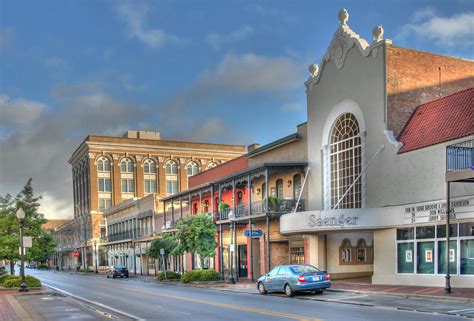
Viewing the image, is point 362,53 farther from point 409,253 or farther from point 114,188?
point 114,188

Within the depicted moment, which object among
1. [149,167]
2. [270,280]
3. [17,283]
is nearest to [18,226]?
[17,283]

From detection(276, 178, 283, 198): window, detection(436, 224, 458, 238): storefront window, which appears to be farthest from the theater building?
detection(276, 178, 283, 198): window

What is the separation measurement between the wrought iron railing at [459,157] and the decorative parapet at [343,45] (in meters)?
8.19

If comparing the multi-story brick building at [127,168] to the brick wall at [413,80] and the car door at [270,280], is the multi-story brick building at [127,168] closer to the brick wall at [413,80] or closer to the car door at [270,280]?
the car door at [270,280]

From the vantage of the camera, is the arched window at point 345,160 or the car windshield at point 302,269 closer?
the car windshield at point 302,269

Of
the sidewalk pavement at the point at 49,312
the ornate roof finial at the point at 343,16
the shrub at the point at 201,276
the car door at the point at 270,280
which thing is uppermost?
→ the ornate roof finial at the point at 343,16

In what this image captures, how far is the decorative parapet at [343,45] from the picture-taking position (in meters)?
28.5

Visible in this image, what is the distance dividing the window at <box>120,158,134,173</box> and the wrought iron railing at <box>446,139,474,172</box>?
75922mm

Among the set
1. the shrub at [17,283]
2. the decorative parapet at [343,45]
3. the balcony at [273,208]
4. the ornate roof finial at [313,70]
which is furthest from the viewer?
the balcony at [273,208]

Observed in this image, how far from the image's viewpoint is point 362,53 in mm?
29422

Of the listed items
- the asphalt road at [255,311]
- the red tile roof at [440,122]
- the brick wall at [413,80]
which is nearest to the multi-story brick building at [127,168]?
the brick wall at [413,80]

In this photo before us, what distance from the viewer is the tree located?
38.2 metres

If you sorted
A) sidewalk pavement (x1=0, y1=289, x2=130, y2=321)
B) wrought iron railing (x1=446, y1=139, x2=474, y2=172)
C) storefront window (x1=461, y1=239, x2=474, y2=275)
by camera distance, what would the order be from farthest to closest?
1. storefront window (x1=461, y1=239, x2=474, y2=275)
2. wrought iron railing (x1=446, y1=139, x2=474, y2=172)
3. sidewalk pavement (x1=0, y1=289, x2=130, y2=321)

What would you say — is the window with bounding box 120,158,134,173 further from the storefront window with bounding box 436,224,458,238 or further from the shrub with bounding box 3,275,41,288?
the storefront window with bounding box 436,224,458,238
